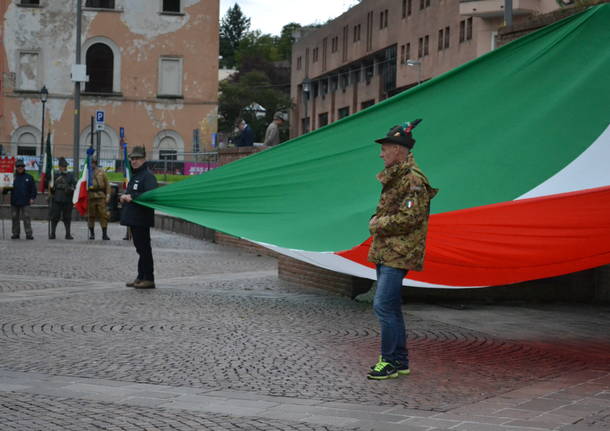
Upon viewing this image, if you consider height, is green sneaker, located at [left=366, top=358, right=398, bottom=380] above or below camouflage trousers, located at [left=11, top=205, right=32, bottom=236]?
below

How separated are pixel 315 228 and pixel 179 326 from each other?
1.94 metres

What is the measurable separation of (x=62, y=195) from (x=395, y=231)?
18.1 metres

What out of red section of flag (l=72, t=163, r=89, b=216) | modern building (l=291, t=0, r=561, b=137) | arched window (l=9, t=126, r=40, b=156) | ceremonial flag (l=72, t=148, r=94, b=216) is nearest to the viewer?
ceremonial flag (l=72, t=148, r=94, b=216)

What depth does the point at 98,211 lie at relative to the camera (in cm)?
2489

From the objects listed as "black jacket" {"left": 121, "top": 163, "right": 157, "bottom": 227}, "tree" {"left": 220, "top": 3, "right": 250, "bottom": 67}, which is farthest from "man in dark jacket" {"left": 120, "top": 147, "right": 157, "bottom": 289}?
"tree" {"left": 220, "top": 3, "right": 250, "bottom": 67}

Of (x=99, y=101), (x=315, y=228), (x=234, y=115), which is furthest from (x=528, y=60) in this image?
(x=234, y=115)

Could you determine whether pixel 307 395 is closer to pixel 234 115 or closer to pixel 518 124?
pixel 518 124

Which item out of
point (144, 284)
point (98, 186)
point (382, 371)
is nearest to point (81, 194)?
point (98, 186)

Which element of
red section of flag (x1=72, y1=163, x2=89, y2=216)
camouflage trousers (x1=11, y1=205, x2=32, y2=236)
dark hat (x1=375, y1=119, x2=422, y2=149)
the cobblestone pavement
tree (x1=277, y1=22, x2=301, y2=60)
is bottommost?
the cobblestone pavement

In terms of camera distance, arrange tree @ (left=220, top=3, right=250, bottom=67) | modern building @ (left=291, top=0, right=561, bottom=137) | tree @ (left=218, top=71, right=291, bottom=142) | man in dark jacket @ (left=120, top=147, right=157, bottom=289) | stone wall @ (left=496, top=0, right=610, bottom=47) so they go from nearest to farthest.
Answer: stone wall @ (left=496, top=0, right=610, bottom=47), man in dark jacket @ (left=120, top=147, right=157, bottom=289), modern building @ (left=291, top=0, right=561, bottom=137), tree @ (left=218, top=71, right=291, bottom=142), tree @ (left=220, top=3, right=250, bottom=67)

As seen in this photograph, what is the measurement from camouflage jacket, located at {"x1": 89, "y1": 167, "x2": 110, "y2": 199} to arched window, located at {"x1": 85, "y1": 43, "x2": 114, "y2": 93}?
31.0 m

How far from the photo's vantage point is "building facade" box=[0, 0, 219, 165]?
54.2 m

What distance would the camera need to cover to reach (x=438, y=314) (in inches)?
459

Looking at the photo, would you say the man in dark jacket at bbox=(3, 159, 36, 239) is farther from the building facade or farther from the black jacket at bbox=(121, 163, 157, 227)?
the building facade
